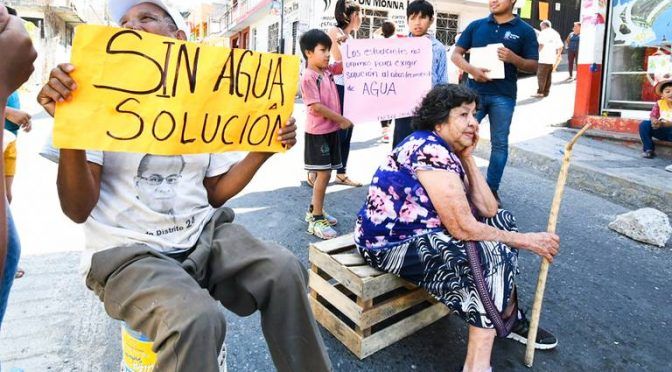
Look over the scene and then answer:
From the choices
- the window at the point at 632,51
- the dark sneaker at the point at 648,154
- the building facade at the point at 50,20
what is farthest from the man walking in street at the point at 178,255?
the building facade at the point at 50,20

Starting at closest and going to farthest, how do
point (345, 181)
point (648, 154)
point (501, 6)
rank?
1. point (501, 6)
2. point (345, 181)
3. point (648, 154)

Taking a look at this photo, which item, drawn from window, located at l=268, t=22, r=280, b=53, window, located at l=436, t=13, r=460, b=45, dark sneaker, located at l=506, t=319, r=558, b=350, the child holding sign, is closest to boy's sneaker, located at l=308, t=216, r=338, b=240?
the child holding sign

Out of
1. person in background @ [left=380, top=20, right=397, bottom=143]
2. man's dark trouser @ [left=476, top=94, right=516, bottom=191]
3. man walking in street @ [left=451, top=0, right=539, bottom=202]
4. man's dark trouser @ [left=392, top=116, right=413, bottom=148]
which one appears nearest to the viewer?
man walking in street @ [left=451, top=0, right=539, bottom=202]

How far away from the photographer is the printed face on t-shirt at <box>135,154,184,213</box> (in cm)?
162

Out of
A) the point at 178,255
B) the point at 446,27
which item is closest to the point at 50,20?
the point at 446,27

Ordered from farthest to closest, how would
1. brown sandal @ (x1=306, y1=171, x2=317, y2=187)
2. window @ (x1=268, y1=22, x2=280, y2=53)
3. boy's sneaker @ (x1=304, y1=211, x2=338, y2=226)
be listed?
window @ (x1=268, y1=22, x2=280, y2=53) → brown sandal @ (x1=306, y1=171, x2=317, y2=187) → boy's sneaker @ (x1=304, y1=211, x2=338, y2=226)

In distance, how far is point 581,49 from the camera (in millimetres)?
7262

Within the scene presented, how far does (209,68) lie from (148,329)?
33.2 inches

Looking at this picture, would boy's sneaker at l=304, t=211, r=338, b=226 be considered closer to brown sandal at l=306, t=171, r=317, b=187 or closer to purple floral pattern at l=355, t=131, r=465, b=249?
brown sandal at l=306, t=171, r=317, b=187

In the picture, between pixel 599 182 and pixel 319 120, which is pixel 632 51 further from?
pixel 319 120

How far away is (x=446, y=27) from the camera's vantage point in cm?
1842

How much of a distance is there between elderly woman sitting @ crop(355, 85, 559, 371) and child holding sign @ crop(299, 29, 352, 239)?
4.18 feet

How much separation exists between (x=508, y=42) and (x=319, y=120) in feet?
5.81

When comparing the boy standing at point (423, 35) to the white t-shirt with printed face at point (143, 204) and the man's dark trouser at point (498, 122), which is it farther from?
the white t-shirt with printed face at point (143, 204)
